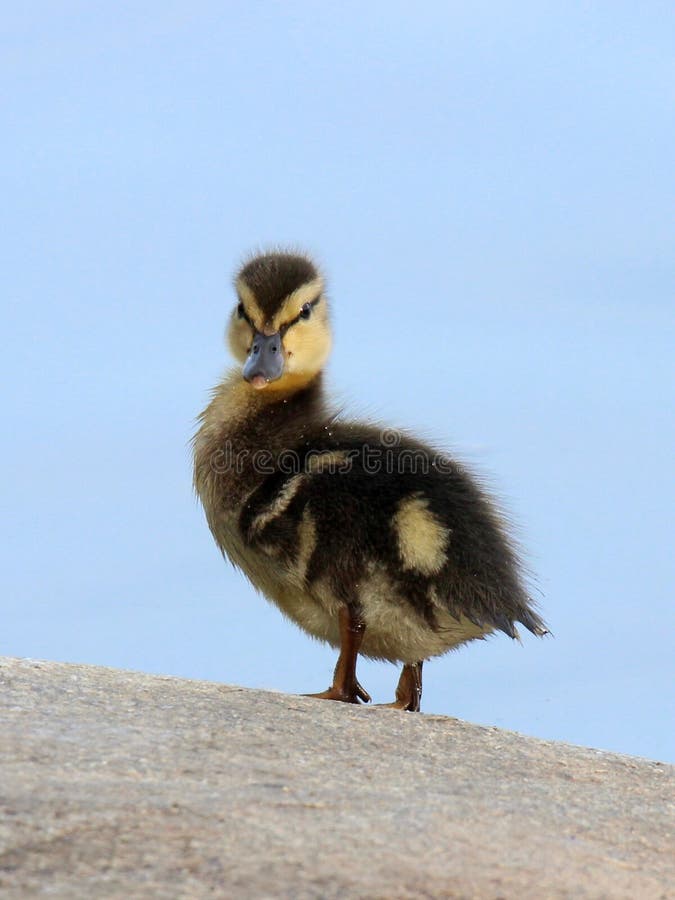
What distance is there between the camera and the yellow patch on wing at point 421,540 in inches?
152

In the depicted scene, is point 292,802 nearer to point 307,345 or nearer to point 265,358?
point 265,358

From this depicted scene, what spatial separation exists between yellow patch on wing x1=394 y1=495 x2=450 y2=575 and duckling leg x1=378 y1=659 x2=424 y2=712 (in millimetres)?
532

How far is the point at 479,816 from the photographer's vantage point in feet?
9.10

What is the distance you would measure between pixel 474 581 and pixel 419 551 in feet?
0.62

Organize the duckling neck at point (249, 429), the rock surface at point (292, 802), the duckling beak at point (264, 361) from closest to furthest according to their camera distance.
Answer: the rock surface at point (292, 802)
the duckling neck at point (249, 429)
the duckling beak at point (264, 361)

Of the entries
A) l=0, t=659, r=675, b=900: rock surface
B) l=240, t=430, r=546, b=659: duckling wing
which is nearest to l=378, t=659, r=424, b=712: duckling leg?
l=240, t=430, r=546, b=659: duckling wing

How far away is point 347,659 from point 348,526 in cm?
43

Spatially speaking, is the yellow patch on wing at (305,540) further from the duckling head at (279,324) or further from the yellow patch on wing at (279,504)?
the duckling head at (279,324)

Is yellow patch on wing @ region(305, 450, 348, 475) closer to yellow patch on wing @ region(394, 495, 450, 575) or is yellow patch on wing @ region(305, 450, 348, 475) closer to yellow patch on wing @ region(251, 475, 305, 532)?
yellow patch on wing @ region(251, 475, 305, 532)

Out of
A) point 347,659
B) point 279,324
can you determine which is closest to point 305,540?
point 347,659

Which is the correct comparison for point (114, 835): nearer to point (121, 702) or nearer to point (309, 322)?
point (121, 702)

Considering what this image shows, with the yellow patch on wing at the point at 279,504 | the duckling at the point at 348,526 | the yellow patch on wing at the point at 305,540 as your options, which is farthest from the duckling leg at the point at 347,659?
the yellow patch on wing at the point at 279,504

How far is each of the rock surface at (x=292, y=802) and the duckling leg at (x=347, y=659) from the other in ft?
0.88

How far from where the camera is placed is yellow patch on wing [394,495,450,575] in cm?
387
